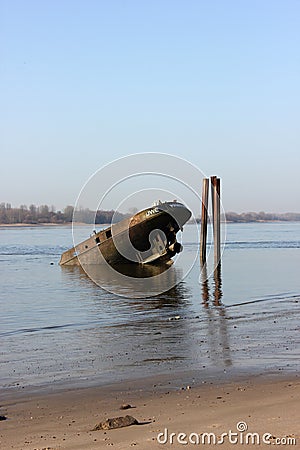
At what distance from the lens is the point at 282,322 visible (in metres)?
16.8

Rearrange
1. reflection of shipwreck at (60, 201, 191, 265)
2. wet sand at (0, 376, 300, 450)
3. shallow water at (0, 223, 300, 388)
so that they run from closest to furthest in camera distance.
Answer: wet sand at (0, 376, 300, 450) < shallow water at (0, 223, 300, 388) < reflection of shipwreck at (60, 201, 191, 265)

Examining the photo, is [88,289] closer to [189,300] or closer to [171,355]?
[189,300]

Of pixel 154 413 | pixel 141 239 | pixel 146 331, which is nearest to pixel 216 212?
pixel 141 239

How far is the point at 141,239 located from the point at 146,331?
23011mm

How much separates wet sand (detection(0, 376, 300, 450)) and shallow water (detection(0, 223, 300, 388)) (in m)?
0.95

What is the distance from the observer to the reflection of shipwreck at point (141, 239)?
124 ft

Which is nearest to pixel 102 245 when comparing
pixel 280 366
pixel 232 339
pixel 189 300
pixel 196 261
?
pixel 196 261

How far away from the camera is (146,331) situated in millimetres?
16594

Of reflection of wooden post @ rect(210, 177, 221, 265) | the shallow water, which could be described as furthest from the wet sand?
reflection of wooden post @ rect(210, 177, 221, 265)

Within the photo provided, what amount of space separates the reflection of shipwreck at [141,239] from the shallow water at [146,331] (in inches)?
261

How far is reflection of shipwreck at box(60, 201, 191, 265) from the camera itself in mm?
37875

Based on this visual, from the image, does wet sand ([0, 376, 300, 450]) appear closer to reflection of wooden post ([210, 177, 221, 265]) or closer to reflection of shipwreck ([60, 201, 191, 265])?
reflection of wooden post ([210, 177, 221, 265])

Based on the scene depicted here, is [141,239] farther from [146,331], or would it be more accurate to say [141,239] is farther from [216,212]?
[146,331]

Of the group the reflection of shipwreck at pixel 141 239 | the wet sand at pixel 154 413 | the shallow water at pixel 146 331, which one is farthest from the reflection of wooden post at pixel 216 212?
the wet sand at pixel 154 413
